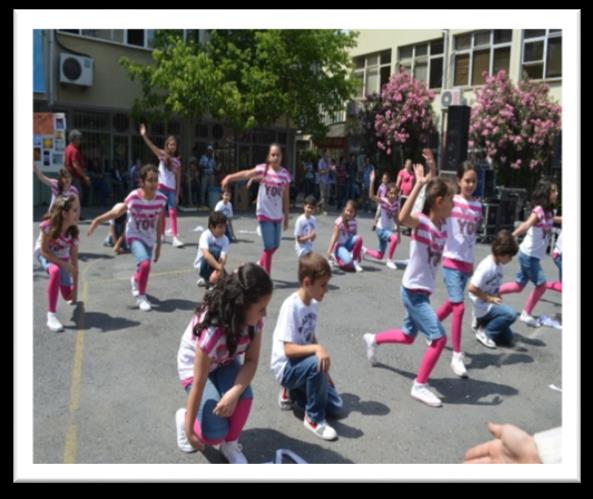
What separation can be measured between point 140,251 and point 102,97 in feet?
46.2

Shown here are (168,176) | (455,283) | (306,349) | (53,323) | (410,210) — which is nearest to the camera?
(306,349)

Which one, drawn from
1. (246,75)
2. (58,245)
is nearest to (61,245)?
(58,245)

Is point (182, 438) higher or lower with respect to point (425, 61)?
lower

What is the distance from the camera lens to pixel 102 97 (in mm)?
19531

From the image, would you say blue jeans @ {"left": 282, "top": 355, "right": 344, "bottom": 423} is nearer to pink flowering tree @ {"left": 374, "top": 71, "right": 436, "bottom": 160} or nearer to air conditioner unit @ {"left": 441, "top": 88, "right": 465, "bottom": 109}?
air conditioner unit @ {"left": 441, "top": 88, "right": 465, "bottom": 109}

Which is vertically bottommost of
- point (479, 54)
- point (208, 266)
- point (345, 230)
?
point (208, 266)

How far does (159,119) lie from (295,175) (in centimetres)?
874

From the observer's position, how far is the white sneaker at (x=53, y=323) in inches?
239

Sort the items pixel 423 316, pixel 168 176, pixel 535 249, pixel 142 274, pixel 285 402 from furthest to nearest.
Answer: pixel 168 176 → pixel 535 249 → pixel 142 274 → pixel 423 316 → pixel 285 402

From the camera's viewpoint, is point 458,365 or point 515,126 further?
point 515,126

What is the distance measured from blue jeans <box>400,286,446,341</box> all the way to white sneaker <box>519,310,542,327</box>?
2517 mm

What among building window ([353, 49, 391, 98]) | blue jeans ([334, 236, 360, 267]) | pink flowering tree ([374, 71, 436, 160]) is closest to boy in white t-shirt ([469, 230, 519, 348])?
blue jeans ([334, 236, 360, 267])

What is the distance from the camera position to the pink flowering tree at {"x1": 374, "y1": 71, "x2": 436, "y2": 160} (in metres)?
21.7

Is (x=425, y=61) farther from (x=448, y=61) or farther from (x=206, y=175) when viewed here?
(x=206, y=175)
